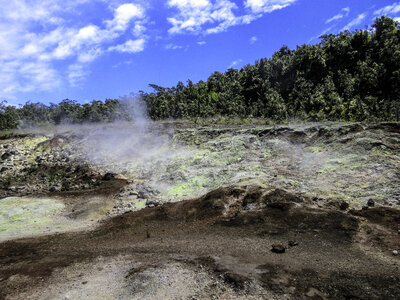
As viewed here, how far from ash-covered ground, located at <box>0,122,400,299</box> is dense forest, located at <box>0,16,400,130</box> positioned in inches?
373

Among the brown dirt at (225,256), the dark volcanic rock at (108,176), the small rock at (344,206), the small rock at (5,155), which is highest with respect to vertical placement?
the small rock at (5,155)

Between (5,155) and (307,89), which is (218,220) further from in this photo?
(307,89)

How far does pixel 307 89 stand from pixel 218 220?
30.9 meters

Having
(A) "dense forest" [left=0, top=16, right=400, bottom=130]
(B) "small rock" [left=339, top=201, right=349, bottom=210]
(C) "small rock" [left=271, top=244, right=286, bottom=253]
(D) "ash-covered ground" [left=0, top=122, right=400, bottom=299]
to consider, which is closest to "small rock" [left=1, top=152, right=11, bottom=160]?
(D) "ash-covered ground" [left=0, top=122, right=400, bottom=299]

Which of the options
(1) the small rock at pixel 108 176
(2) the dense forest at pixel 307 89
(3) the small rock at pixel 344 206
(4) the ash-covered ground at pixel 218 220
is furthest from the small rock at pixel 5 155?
(3) the small rock at pixel 344 206

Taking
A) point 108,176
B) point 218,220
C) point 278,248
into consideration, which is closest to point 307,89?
point 108,176

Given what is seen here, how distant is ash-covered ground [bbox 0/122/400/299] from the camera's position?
26.9 feet

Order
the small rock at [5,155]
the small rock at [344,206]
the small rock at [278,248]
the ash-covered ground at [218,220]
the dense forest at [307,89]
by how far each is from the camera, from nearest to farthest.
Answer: the ash-covered ground at [218,220] < the small rock at [278,248] < the small rock at [344,206] < the small rock at [5,155] < the dense forest at [307,89]

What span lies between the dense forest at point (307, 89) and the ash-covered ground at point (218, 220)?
9486mm

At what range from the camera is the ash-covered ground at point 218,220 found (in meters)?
8.20

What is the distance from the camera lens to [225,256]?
375 inches

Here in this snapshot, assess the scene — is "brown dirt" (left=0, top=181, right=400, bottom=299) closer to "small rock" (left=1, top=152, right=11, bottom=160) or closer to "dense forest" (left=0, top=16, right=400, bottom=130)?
"dense forest" (left=0, top=16, right=400, bottom=130)

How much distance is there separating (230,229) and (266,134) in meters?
10.7

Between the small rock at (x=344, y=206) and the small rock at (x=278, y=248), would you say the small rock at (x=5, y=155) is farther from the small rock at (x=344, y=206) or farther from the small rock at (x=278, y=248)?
the small rock at (x=344, y=206)
